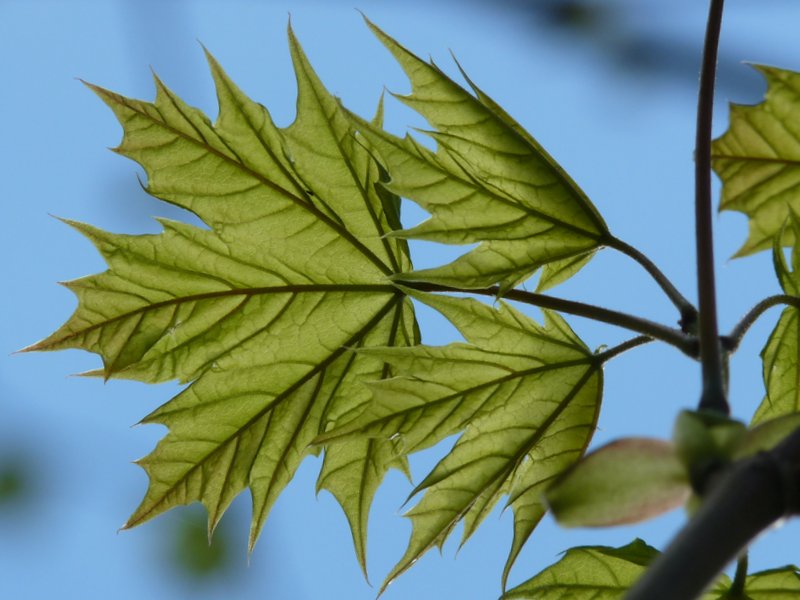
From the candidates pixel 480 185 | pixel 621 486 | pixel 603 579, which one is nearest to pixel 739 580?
pixel 603 579

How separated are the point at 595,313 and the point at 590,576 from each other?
0.33m

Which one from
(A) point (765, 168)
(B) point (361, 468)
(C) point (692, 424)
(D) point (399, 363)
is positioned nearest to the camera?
(C) point (692, 424)

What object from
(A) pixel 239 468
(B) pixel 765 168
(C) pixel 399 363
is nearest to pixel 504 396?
(C) pixel 399 363

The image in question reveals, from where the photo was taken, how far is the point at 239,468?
110cm

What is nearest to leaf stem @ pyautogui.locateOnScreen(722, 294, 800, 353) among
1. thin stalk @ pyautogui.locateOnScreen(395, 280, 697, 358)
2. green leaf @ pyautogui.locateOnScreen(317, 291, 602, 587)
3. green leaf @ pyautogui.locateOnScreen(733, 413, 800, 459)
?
thin stalk @ pyautogui.locateOnScreen(395, 280, 697, 358)

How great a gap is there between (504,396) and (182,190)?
0.43m

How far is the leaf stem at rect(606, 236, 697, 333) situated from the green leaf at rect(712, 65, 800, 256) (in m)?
0.36

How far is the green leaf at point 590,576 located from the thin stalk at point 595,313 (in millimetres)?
291

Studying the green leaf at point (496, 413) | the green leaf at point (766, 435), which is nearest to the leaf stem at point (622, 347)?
the green leaf at point (496, 413)

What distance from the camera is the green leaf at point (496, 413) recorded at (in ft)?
3.35

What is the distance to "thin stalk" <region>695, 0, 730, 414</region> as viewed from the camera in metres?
0.66

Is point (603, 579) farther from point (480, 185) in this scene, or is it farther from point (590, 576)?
point (480, 185)

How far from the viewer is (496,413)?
40.9 inches

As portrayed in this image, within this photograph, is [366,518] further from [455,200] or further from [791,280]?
[791,280]
